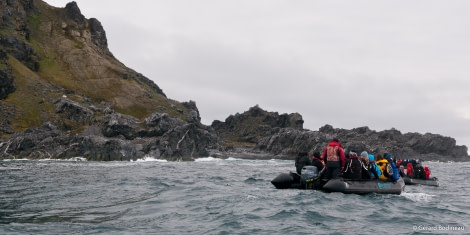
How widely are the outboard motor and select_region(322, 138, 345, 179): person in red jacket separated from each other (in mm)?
769

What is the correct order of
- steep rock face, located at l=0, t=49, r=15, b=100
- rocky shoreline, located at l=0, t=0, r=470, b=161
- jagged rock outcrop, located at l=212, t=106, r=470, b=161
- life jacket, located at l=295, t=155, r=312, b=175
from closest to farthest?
life jacket, located at l=295, t=155, r=312, b=175
rocky shoreline, located at l=0, t=0, r=470, b=161
steep rock face, located at l=0, t=49, r=15, b=100
jagged rock outcrop, located at l=212, t=106, r=470, b=161

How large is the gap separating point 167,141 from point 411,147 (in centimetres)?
10952

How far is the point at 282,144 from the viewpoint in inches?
6417

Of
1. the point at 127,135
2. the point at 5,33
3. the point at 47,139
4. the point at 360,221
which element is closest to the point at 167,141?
the point at 127,135

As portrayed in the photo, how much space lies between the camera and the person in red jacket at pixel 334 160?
27.0 meters

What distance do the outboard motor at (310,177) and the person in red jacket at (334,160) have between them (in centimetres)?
77

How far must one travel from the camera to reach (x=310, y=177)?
91.5ft

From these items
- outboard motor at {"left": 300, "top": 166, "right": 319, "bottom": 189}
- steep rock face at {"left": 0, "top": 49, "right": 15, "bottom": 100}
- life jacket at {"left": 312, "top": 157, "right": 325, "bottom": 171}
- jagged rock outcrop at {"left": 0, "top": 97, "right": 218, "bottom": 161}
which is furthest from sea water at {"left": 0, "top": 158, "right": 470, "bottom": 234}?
steep rock face at {"left": 0, "top": 49, "right": 15, "bottom": 100}

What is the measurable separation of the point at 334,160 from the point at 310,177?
6.58 ft

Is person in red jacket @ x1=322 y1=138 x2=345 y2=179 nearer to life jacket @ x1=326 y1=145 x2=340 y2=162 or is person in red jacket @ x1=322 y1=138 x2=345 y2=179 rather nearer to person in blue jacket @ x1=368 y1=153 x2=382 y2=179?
life jacket @ x1=326 y1=145 x2=340 y2=162

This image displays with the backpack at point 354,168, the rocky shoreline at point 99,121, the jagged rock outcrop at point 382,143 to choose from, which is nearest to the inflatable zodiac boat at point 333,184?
the backpack at point 354,168

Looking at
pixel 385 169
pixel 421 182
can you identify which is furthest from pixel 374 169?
pixel 421 182

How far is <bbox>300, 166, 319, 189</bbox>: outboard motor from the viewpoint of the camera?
2784 cm

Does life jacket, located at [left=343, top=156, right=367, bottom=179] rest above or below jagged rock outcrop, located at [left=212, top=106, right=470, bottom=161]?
below
